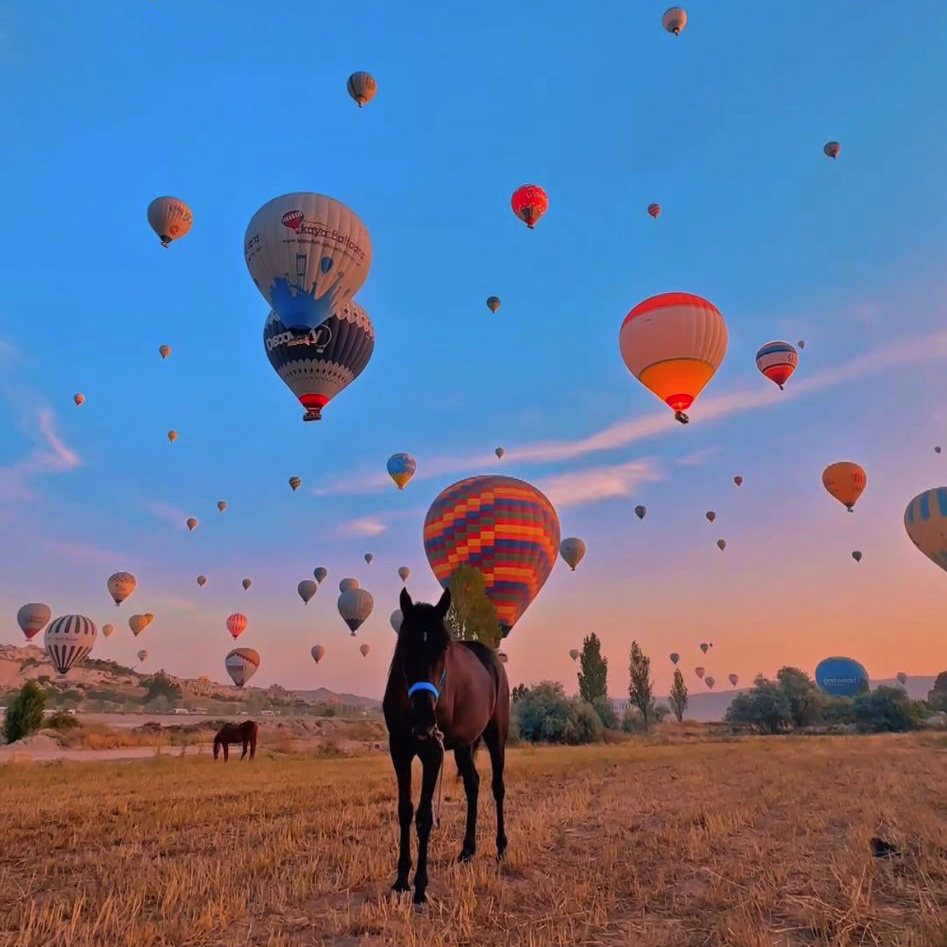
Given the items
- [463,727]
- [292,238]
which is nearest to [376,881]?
[463,727]

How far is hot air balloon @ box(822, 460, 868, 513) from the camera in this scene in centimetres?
4978

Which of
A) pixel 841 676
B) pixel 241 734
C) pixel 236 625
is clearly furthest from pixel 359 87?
pixel 841 676

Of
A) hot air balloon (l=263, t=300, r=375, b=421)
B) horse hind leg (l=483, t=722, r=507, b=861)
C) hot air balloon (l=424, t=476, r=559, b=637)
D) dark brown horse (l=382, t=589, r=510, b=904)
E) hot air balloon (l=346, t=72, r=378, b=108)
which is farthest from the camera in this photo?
hot air balloon (l=424, t=476, r=559, b=637)

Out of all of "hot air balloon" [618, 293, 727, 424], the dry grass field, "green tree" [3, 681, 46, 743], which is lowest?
the dry grass field

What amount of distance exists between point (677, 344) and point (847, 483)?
1119 inches

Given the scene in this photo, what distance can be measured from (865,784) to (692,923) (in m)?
13.1

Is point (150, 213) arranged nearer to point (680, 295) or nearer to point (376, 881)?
point (680, 295)

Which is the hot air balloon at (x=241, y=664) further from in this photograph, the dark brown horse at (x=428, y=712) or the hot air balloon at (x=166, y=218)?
the dark brown horse at (x=428, y=712)

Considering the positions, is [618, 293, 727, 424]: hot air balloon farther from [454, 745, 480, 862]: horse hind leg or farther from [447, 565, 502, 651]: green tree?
[454, 745, 480, 862]: horse hind leg

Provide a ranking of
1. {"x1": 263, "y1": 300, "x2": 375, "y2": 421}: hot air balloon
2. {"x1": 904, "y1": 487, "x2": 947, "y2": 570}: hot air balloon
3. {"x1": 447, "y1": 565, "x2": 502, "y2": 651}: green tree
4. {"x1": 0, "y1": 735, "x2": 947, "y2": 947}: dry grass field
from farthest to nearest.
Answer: {"x1": 904, "y1": 487, "x2": 947, "y2": 570}: hot air balloon < {"x1": 447, "y1": 565, "x2": 502, "y2": 651}: green tree < {"x1": 263, "y1": 300, "x2": 375, "y2": 421}: hot air balloon < {"x1": 0, "y1": 735, "x2": 947, "y2": 947}: dry grass field

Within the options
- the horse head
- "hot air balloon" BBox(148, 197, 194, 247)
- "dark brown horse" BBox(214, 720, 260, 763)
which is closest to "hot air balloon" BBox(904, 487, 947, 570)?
"dark brown horse" BBox(214, 720, 260, 763)

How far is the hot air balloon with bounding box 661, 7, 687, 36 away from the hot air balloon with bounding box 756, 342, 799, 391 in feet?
60.5

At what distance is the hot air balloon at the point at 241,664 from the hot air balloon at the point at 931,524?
68.2 meters

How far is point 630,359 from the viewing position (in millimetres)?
31484
